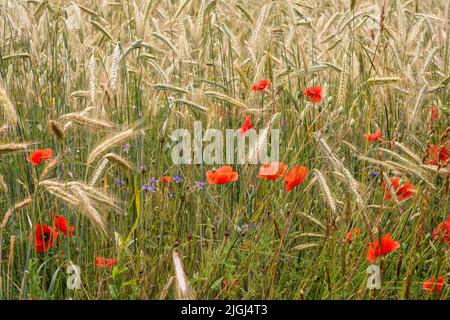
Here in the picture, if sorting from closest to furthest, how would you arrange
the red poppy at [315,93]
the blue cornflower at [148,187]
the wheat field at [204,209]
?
1. the wheat field at [204,209]
2. the blue cornflower at [148,187]
3. the red poppy at [315,93]

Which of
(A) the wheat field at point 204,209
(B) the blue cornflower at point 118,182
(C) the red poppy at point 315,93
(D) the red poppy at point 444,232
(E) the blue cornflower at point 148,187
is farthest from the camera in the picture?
(C) the red poppy at point 315,93

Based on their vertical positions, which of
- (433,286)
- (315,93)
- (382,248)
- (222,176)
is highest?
(315,93)

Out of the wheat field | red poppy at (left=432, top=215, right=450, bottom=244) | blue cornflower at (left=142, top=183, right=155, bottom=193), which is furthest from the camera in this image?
blue cornflower at (left=142, top=183, right=155, bottom=193)

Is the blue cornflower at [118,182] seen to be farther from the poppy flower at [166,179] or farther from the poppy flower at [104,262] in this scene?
the poppy flower at [104,262]

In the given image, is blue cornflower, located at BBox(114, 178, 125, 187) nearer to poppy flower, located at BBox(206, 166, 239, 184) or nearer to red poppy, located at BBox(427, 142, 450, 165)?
poppy flower, located at BBox(206, 166, 239, 184)

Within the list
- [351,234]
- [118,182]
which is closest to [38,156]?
[118,182]

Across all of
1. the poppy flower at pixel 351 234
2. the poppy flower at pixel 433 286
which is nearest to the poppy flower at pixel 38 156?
the poppy flower at pixel 351 234

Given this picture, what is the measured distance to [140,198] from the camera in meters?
2.27

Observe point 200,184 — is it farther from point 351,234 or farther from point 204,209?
point 351,234

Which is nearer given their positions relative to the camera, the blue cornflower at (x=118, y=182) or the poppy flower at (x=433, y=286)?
the poppy flower at (x=433, y=286)

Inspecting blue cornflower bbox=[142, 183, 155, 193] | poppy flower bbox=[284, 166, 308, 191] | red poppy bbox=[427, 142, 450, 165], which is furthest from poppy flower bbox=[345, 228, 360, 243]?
blue cornflower bbox=[142, 183, 155, 193]

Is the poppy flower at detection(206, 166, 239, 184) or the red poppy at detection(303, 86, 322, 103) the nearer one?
the poppy flower at detection(206, 166, 239, 184)
